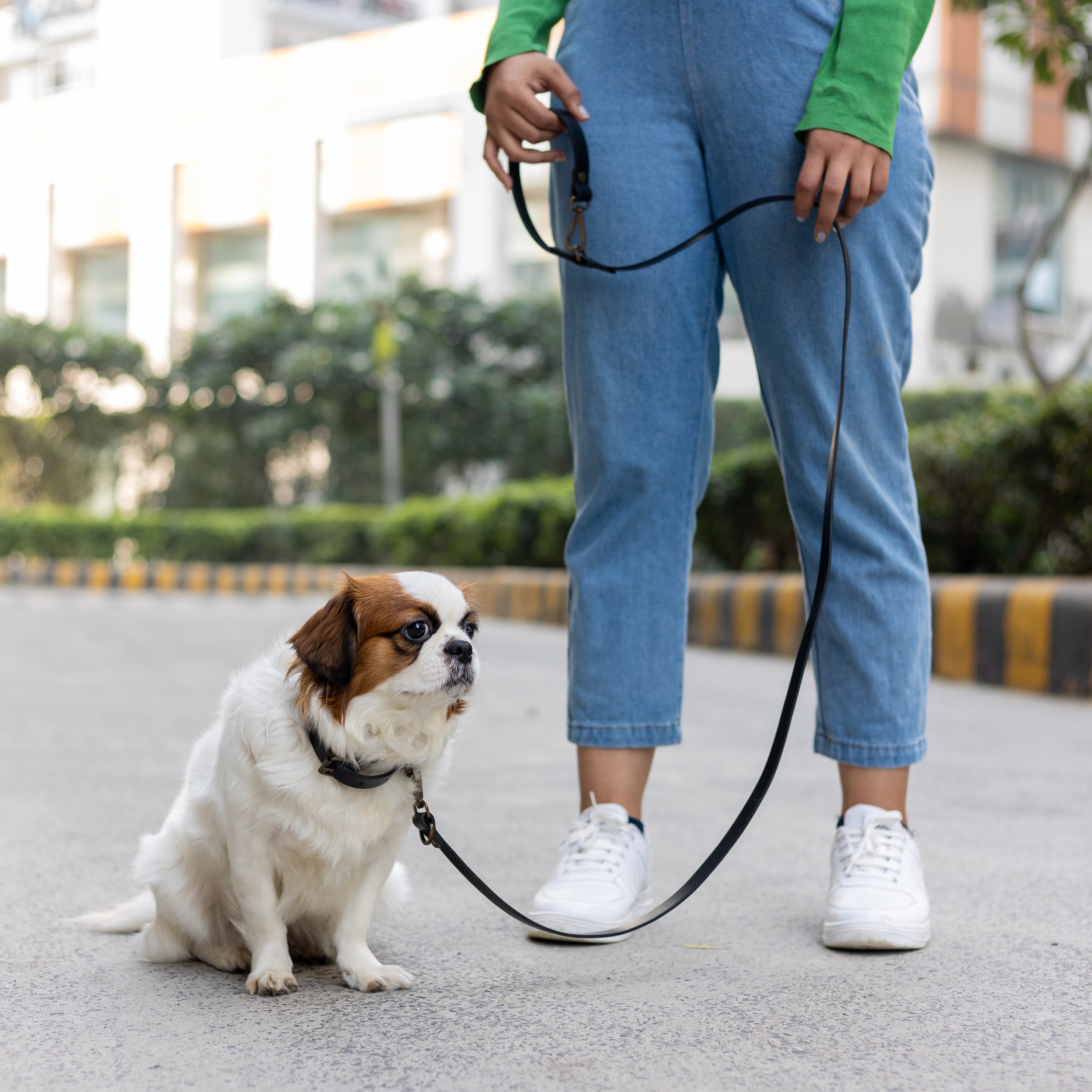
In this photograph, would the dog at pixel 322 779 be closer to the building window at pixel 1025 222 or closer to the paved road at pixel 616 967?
the paved road at pixel 616 967

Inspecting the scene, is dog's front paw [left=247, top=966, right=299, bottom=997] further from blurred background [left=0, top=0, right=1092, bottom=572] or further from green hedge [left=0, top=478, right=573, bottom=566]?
blurred background [left=0, top=0, right=1092, bottom=572]

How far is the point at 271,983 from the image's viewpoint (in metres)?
1.51

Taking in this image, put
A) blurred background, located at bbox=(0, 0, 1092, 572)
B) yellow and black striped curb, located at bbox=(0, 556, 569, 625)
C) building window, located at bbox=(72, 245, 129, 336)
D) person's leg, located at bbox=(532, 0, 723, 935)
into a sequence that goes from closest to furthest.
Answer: person's leg, located at bbox=(532, 0, 723, 935) → yellow and black striped curb, located at bbox=(0, 556, 569, 625) → blurred background, located at bbox=(0, 0, 1092, 572) → building window, located at bbox=(72, 245, 129, 336)

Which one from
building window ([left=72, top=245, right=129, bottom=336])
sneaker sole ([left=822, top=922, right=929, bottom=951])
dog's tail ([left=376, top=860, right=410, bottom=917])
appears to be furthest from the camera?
building window ([left=72, top=245, right=129, bottom=336])

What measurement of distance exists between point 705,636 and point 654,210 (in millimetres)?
4820

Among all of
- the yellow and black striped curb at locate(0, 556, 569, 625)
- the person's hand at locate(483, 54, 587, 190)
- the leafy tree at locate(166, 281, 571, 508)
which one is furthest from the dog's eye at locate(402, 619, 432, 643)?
the leafy tree at locate(166, 281, 571, 508)

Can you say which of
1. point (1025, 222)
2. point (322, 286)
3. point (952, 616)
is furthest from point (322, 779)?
point (322, 286)

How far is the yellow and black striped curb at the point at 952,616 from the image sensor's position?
436cm

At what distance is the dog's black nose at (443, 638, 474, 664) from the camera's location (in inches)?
60.5

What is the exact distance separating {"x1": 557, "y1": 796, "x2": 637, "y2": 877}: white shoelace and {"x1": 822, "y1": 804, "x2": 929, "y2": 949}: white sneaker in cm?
29

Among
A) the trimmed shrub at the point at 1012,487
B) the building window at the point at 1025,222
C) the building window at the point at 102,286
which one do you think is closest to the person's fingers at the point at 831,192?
the trimmed shrub at the point at 1012,487

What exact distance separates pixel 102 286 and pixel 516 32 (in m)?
33.8

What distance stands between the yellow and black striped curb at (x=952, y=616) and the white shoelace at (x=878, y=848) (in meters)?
0.60

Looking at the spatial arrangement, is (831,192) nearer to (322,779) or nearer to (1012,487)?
(322,779)
